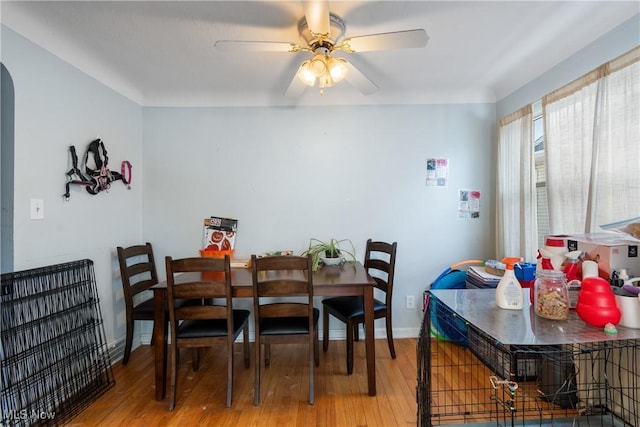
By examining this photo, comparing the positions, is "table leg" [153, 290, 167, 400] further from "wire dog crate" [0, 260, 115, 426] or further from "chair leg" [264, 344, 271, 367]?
"chair leg" [264, 344, 271, 367]

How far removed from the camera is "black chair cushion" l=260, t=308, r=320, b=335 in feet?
6.53

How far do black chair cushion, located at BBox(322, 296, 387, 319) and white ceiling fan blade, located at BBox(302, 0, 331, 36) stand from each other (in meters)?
1.85

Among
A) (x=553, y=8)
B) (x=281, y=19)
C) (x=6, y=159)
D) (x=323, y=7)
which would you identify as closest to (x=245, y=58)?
(x=281, y=19)

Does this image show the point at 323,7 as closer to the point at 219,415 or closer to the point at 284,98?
the point at 284,98

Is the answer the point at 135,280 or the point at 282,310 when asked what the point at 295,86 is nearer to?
the point at 282,310

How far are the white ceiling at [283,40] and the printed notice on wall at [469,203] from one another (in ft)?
2.99

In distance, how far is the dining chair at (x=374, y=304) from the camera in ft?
7.31

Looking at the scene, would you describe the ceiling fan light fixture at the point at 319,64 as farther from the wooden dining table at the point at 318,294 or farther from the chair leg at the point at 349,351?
the chair leg at the point at 349,351

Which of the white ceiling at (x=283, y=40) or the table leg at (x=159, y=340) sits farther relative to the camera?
the table leg at (x=159, y=340)

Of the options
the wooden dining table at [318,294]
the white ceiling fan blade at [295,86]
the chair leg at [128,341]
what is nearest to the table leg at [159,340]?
the wooden dining table at [318,294]

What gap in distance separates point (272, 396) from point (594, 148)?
261 cm

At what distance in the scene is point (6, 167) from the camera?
1731 millimetres

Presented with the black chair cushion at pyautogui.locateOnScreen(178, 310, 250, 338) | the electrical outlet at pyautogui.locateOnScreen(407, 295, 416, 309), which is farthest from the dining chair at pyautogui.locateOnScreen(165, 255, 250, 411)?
the electrical outlet at pyautogui.locateOnScreen(407, 295, 416, 309)

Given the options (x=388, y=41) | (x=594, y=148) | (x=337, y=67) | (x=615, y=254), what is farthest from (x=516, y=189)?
(x=337, y=67)
